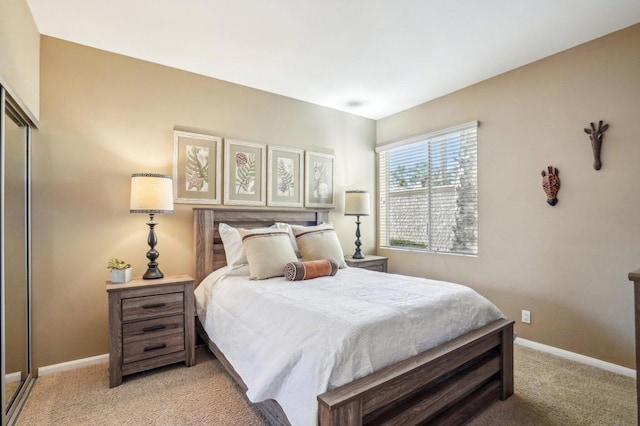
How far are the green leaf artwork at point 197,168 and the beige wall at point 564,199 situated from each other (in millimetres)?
2831

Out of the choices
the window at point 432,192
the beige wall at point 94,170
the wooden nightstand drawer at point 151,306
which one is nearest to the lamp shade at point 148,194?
the beige wall at point 94,170

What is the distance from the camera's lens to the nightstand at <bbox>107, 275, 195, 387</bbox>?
2264 millimetres

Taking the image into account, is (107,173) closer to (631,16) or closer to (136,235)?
(136,235)

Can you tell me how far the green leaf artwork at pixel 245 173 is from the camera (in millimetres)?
3373

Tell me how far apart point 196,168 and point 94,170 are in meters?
0.83

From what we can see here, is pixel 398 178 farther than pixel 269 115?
Yes

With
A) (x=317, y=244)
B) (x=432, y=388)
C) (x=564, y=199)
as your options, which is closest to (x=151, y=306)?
(x=317, y=244)

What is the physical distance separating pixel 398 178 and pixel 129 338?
3.46 meters

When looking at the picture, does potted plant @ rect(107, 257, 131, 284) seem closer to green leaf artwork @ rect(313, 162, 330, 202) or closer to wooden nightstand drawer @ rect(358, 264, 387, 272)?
green leaf artwork @ rect(313, 162, 330, 202)

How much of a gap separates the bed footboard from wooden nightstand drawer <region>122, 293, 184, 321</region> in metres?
1.72

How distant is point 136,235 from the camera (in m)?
2.83

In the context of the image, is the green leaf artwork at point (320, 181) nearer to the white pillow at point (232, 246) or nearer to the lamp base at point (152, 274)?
the white pillow at point (232, 246)

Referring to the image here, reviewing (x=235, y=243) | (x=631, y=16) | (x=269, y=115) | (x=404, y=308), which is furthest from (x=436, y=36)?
(x=235, y=243)

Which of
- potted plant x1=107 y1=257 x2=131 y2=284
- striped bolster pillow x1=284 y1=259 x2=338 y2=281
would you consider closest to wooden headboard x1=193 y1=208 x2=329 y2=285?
potted plant x1=107 y1=257 x2=131 y2=284
